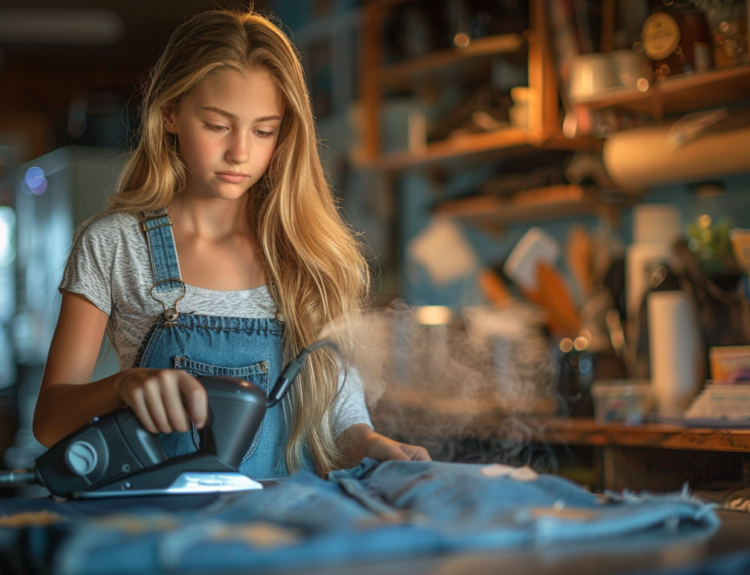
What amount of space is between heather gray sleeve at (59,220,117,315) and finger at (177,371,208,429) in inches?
11.4

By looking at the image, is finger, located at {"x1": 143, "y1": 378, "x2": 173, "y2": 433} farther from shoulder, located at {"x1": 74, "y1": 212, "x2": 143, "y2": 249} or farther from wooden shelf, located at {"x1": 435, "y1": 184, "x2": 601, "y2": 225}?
wooden shelf, located at {"x1": 435, "y1": 184, "x2": 601, "y2": 225}

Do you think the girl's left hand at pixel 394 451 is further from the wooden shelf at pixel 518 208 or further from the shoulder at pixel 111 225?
the wooden shelf at pixel 518 208

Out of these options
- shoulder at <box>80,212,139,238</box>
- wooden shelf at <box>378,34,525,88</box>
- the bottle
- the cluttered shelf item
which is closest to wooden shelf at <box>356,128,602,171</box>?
the cluttered shelf item

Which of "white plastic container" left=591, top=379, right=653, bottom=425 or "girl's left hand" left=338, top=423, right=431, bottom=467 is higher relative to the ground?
"girl's left hand" left=338, top=423, right=431, bottom=467

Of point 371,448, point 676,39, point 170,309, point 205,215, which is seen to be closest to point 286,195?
point 205,215

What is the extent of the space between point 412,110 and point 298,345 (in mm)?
2039

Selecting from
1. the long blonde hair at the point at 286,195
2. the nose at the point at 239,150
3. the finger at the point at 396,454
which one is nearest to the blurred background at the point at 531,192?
the long blonde hair at the point at 286,195

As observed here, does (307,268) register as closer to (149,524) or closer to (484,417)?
(149,524)

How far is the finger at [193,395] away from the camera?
31.9 inches

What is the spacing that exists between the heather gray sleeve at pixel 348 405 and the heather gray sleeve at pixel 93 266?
342mm

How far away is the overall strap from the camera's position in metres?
1.06

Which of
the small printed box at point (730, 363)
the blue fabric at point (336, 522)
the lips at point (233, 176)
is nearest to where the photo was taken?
the blue fabric at point (336, 522)

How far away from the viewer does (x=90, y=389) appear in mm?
907

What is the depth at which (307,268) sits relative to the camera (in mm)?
1151
